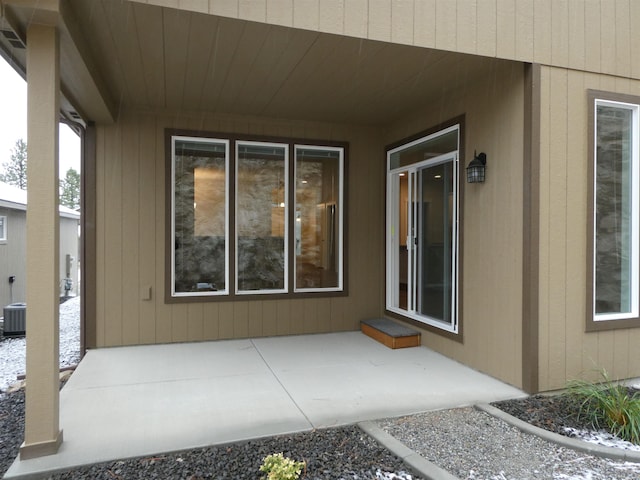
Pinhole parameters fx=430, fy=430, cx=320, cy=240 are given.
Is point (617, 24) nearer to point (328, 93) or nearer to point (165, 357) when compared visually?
point (328, 93)

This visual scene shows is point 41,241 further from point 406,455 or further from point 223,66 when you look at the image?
point 406,455

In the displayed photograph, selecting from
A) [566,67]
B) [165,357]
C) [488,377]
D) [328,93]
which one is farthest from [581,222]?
[165,357]

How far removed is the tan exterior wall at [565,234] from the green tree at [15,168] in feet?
136

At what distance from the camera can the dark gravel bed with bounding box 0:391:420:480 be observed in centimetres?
238

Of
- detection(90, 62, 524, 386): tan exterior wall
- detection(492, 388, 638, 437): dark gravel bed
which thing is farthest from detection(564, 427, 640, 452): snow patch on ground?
detection(90, 62, 524, 386): tan exterior wall

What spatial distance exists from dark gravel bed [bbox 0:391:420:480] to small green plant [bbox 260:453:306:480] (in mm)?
88

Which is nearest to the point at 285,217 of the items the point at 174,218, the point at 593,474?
the point at 174,218

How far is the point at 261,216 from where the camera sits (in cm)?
559

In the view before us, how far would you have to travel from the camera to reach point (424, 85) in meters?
4.29

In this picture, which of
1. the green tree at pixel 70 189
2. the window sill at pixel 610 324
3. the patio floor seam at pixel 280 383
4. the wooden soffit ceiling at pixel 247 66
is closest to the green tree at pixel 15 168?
the green tree at pixel 70 189

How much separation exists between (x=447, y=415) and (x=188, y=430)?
1.84m

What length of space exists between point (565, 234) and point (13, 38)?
14.4 ft

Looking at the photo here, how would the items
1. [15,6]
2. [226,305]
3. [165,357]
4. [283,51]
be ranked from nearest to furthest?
1. [15,6]
2. [283,51]
3. [165,357]
4. [226,305]

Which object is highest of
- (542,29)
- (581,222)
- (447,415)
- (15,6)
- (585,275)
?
(542,29)
